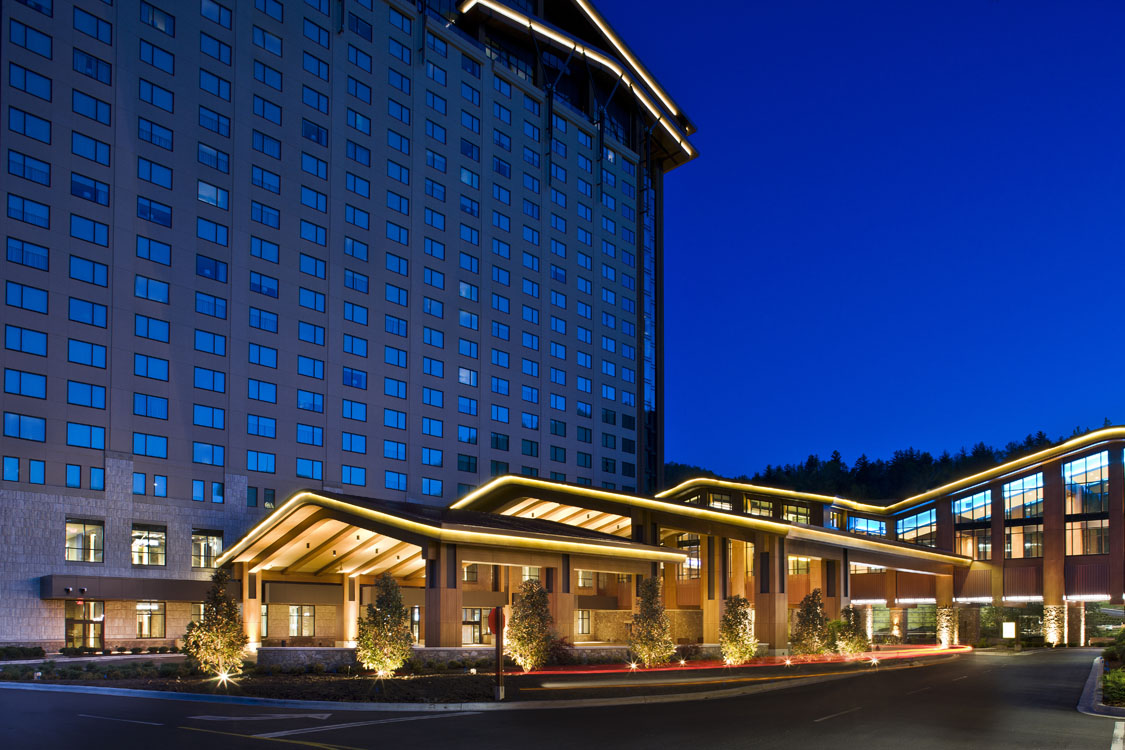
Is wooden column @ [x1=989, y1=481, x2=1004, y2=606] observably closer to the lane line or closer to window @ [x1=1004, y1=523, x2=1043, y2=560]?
window @ [x1=1004, y1=523, x2=1043, y2=560]

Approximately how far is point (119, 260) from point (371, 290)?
2088 cm

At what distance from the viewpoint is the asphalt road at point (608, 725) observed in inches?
778

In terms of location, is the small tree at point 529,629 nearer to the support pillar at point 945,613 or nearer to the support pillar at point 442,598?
A: the support pillar at point 442,598

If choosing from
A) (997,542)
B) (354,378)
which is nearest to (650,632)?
(354,378)

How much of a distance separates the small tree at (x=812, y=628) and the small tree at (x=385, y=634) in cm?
2245

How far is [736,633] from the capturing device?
43.6m

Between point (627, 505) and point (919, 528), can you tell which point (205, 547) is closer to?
point (627, 505)

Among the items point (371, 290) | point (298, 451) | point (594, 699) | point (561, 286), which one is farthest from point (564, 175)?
point (594, 699)

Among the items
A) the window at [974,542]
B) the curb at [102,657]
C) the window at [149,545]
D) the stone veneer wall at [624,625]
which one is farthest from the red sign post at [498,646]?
the window at [974,542]

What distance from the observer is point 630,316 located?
10725cm

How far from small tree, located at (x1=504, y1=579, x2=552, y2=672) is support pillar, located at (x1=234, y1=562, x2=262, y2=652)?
66.5ft

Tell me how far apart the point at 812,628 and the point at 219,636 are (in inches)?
1100

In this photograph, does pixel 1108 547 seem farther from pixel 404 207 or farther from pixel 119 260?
pixel 119 260

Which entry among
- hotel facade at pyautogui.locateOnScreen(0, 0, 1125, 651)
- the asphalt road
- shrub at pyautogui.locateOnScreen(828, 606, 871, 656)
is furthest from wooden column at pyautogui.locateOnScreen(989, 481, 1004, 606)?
the asphalt road
